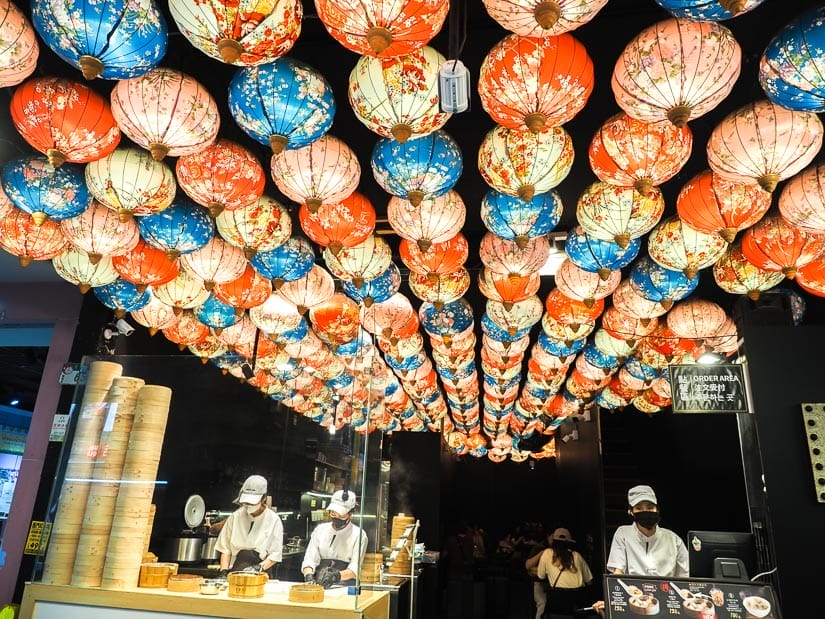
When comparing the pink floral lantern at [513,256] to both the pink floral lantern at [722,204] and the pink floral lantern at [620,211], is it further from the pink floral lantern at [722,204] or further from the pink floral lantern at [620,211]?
the pink floral lantern at [722,204]

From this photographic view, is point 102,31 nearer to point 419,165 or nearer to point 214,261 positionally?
point 419,165

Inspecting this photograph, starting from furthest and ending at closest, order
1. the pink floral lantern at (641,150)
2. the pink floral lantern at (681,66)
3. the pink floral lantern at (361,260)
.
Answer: the pink floral lantern at (361,260) → the pink floral lantern at (641,150) → the pink floral lantern at (681,66)

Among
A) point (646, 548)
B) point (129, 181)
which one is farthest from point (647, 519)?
point (129, 181)

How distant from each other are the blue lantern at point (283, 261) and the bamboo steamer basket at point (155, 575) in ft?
5.93

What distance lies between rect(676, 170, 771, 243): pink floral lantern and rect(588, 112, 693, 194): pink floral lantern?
1.21 ft

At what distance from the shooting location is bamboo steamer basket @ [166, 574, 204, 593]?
3.18 metres

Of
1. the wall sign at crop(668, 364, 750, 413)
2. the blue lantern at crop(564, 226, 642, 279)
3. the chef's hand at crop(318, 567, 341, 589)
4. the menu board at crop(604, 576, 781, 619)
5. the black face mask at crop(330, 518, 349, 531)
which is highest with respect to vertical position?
the blue lantern at crop(564, 226, 642, 279)

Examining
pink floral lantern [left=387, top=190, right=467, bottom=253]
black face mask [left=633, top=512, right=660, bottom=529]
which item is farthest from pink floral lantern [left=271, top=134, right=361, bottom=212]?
black face mask [left=633, top=512, right=660, bottom=529]

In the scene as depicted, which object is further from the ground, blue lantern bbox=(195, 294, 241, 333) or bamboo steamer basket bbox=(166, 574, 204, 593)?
blue lantern bbox=(195, 294, 241, 333)

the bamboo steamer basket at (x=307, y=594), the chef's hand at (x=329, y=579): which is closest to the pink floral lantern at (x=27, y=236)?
the bamboo steamer basket at (x=307, y=594)

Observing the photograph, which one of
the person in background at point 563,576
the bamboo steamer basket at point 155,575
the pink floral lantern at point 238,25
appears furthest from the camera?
the person in background at point 563,576

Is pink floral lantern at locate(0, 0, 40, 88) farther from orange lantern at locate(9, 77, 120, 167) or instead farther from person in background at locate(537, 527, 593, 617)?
person in background at locate(537, 527, 593, 617)

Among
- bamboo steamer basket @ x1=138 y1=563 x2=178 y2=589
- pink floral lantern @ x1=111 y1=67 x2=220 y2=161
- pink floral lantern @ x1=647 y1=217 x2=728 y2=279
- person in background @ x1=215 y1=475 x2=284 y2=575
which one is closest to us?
pink floral lantern @ x1=111 y1=67 x2=220 y2=161

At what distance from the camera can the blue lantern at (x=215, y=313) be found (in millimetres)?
4469
